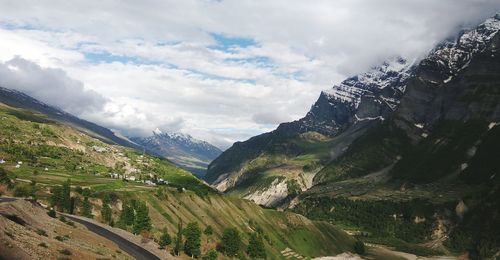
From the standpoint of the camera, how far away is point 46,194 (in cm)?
18050

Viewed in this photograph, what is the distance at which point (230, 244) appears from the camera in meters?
185

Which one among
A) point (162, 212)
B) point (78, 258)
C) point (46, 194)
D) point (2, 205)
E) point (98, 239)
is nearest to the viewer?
point (78, 258)

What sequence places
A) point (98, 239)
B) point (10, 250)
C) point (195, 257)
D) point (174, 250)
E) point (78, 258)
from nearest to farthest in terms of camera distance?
point (10, 250) < point (78, 258) < point (98, 239) < point (174, 250) < point (195, 257)

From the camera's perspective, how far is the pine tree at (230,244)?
18425 centimetres

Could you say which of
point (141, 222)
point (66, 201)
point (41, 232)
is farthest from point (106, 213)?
point (41, 232)

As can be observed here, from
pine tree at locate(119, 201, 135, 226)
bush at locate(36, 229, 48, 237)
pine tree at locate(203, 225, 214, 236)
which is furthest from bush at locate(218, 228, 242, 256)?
bush at locate(36, 229, 48, 237)

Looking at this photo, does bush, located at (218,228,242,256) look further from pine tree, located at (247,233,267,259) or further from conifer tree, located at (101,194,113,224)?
conifer tree, located at (101,194,113,224)

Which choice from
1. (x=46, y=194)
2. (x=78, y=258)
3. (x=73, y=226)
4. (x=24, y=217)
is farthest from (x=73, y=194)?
(x=78, y=258)

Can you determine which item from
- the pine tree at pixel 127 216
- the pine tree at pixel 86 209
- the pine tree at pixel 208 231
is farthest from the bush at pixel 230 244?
the pine tree at pixel 86 209

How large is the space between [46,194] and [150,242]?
61.9 metres

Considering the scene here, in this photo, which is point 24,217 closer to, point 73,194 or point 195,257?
point 195,257

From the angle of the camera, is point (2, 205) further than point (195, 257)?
No

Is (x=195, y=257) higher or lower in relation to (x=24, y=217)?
lower

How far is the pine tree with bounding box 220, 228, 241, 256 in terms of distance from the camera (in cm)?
18425
